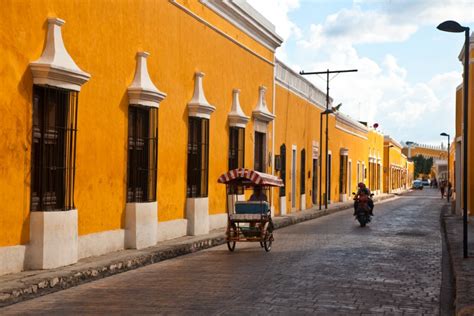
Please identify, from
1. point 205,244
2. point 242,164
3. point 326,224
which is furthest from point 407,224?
point 205,244

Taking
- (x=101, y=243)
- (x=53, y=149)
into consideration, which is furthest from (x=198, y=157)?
(x=53, y=149)

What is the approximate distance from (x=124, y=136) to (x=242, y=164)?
347 inches

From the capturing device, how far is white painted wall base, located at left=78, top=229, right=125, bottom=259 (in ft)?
39.5

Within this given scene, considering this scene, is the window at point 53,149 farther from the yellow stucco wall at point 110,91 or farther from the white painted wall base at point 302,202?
the white painted wall base at point 302,202

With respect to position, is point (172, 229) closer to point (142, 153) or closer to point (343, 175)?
point (142, 153)

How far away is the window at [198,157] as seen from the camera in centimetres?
1745

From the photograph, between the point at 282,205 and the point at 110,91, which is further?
the point at 282,205

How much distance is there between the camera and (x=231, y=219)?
15.0m

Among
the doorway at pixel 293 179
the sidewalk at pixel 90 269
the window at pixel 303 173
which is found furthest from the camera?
the window at pixel 303 173

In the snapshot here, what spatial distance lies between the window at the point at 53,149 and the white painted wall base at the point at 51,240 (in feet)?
0.68

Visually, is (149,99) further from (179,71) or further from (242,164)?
(242,164)

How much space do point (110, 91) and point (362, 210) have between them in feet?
41.1

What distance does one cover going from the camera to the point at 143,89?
45.2ft

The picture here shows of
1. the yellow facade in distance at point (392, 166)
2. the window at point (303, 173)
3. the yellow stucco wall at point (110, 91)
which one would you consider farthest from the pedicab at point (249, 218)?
the yellow facade in distance at point (392, 166)
